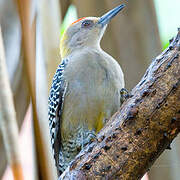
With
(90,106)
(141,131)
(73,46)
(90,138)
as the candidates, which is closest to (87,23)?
(73,46)

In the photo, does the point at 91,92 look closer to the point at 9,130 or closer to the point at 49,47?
the point at 49,47

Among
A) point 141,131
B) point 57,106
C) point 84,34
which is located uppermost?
point 84,34

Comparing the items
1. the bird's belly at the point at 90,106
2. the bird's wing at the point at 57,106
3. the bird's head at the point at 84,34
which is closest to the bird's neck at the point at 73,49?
the bird's head at the point at 84,34

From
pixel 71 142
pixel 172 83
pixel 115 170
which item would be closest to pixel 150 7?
pixel 71 142

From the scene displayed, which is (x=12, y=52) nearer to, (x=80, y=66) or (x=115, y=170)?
(x=80, y=66)

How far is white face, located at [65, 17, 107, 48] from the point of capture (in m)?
3.73

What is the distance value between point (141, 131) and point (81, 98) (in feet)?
3.83

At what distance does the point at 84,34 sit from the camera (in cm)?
382

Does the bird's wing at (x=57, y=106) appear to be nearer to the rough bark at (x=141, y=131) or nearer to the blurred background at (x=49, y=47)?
the blurred background at (x=49, y=47)

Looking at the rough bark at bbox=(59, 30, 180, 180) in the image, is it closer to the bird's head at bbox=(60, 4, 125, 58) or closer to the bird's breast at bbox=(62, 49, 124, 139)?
the bird's breast at bbox=(62, 49, 124, 139)

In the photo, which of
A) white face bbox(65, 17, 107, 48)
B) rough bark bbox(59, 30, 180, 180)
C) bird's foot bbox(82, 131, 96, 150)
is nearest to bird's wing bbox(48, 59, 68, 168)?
bird's foot bbox(82, 131, 96, 150)

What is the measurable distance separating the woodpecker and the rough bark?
0.80 meters

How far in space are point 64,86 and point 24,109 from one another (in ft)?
1.31

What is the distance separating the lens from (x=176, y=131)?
197 centimetres
